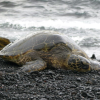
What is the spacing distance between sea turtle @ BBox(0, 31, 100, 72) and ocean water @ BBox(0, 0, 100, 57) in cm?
609

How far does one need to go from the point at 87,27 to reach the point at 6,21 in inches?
291

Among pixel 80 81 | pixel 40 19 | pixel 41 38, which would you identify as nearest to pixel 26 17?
pixel 40 19

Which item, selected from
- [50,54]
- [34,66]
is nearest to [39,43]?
[50,54]

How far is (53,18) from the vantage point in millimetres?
20422

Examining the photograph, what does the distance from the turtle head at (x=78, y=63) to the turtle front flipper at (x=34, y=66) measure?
0.67 metres

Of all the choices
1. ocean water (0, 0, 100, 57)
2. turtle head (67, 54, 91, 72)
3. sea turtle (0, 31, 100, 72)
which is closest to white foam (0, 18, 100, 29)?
ocean water (0, 0, 100, 57)

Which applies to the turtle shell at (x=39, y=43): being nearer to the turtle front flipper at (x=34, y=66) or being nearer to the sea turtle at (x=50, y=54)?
the sea turtle at (x=50, y=54)

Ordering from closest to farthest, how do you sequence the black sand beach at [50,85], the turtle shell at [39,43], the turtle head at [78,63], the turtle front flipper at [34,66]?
the black sand beach at [50,85] → the turtle front flipper at [34,66] → the turtle head at [78,63] → the turtle shell at [39,43]

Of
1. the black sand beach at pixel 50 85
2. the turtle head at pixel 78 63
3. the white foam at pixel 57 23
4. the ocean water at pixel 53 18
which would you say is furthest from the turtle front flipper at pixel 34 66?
the white foam at pixel 57 23

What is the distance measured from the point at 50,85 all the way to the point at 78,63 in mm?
1241

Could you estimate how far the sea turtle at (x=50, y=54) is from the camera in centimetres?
529

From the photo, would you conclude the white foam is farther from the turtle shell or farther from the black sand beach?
the black sand beach

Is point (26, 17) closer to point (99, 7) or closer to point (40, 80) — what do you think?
point (99, 7)

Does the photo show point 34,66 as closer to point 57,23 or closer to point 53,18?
point 57,23
